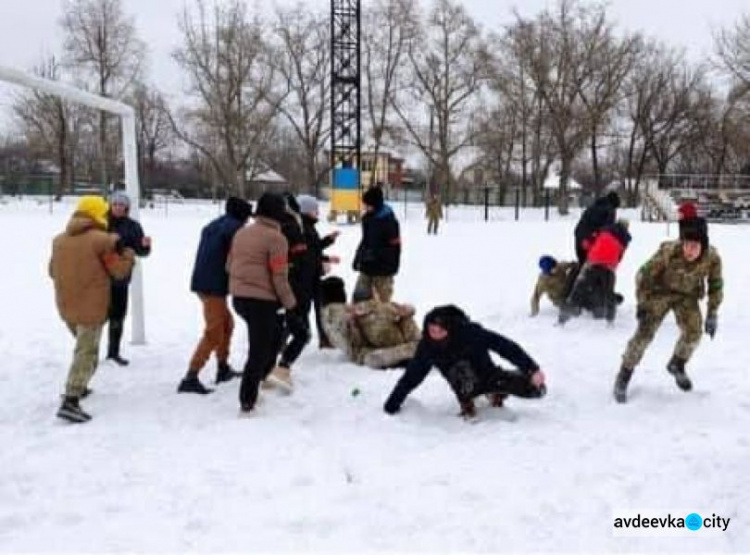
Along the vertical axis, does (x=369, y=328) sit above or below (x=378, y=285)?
below

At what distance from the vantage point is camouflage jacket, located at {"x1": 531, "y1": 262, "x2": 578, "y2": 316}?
9445 millimetres

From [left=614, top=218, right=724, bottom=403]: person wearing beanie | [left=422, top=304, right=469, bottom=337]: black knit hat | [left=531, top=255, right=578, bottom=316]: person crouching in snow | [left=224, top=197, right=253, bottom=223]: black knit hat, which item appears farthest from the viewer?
[left=531, top=255, right=578, bottom=316]: person crouching in snow

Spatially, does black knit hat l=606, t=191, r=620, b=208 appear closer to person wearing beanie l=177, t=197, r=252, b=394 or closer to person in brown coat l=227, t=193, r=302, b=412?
person wearing beanie l=177, t=197, r=252, b=394

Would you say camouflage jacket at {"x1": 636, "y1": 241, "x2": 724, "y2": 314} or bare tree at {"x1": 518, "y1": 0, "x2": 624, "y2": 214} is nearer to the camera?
camouflage jacket at {"x1": 636, "y1": 241, "x2": 724, "y2": 314}

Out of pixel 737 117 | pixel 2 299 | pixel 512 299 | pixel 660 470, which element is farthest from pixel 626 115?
pixel 660 470

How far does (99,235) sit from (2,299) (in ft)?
22.6

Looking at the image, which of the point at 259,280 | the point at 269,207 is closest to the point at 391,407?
the point at 259,280

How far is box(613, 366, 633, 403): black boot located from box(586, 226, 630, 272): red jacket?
324 centimetres

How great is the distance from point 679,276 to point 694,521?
7.42 ft

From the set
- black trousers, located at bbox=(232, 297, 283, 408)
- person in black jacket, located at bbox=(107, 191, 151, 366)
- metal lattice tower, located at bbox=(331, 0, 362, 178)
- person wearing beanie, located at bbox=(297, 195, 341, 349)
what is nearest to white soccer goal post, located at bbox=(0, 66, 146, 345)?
person in black jacket, located at bbox=(107, 191, 151, 366)

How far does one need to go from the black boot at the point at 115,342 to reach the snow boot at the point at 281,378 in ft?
5.74

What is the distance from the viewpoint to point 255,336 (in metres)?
5.51

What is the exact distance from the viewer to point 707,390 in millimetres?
6086

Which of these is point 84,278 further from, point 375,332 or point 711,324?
point 711,324
